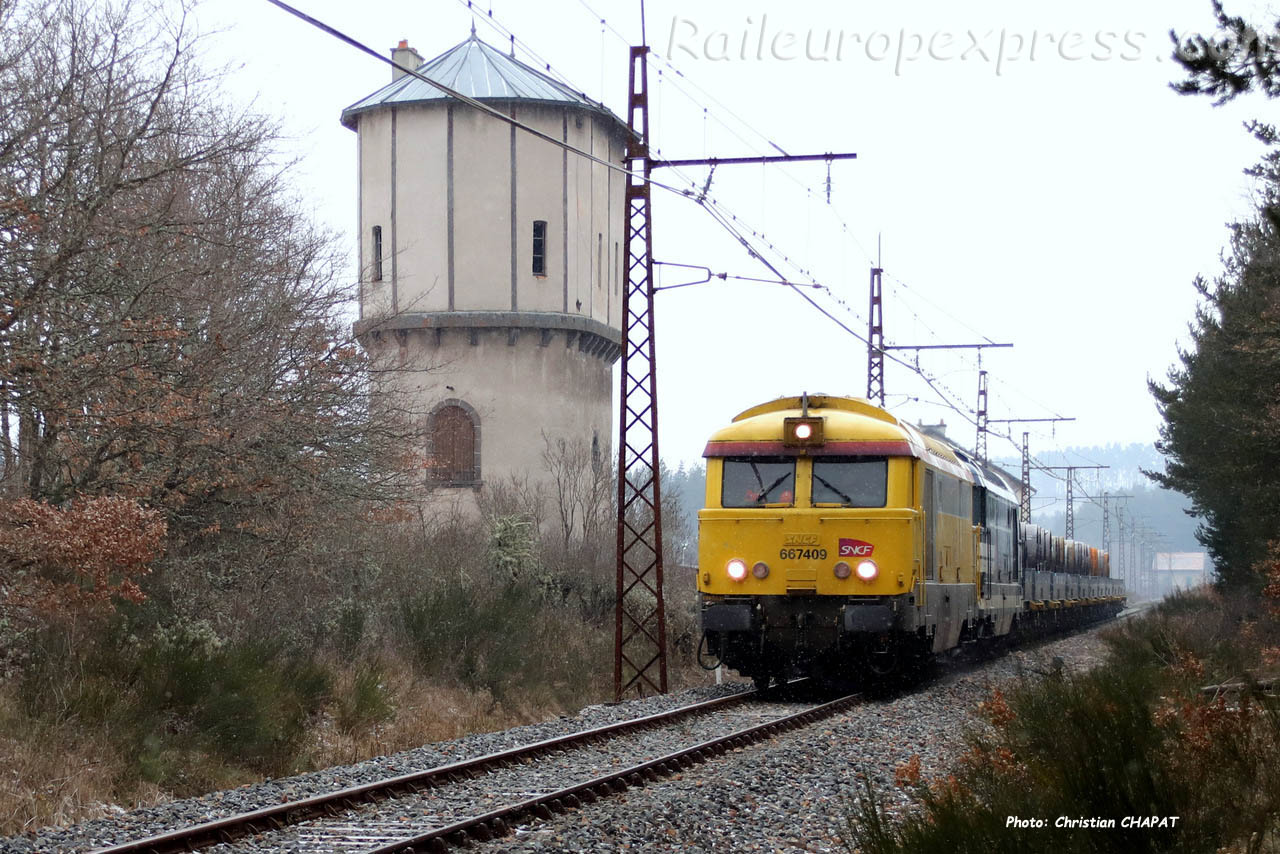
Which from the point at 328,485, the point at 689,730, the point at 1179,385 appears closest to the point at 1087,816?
the point at 689,730

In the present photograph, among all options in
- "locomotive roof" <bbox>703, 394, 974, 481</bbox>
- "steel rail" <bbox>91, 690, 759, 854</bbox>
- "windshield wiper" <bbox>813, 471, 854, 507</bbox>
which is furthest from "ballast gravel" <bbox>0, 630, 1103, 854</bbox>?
"locomotive roof" <bbox>703, 394, 974, 481</bbox>

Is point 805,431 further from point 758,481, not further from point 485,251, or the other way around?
point 485,251

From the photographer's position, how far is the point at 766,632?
17.4 metres

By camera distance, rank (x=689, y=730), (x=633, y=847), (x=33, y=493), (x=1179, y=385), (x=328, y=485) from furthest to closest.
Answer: (x=1179, y=385), (x=328, y=485), (x=33, y=493), (x=689, y=730), (x=633, y=847)

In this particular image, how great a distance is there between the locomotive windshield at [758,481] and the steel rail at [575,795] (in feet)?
10.2

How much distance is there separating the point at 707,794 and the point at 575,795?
3.17 feet

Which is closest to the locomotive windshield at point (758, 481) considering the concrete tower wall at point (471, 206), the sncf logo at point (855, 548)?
the sncf logo at point (855, 548)

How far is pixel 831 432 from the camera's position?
17.6 m

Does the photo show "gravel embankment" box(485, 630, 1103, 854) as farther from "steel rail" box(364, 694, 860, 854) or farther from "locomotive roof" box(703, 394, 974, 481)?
"locomotive roof" box(703, 394, 974, 481)

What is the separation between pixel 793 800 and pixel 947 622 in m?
9.25

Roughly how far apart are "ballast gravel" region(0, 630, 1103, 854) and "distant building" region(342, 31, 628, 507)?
22714 millimetres

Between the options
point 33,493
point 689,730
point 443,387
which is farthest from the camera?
point 443,387

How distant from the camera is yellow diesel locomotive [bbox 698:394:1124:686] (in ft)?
56.2

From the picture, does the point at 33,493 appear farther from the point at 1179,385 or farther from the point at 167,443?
the point at 1179,385
